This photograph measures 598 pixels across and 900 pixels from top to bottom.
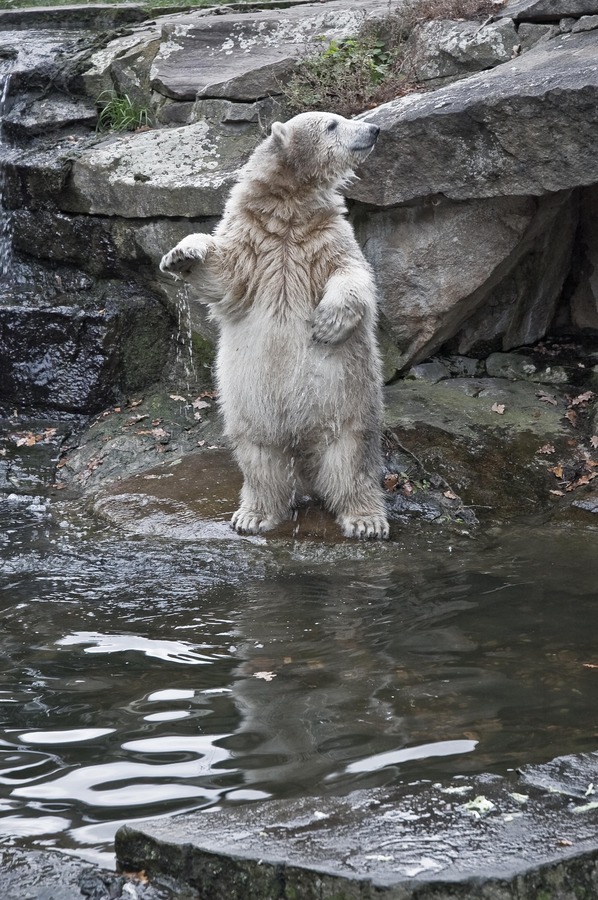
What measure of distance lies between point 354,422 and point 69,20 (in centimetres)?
685

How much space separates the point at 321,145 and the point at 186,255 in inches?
38.7

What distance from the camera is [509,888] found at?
256 centimetres

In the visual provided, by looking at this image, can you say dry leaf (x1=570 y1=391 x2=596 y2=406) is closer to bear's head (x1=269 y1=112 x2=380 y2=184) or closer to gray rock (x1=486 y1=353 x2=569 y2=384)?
gray rock (x1=486 y1=353 x2=569 y2=384)

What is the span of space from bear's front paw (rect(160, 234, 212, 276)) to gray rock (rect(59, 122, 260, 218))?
2.03m

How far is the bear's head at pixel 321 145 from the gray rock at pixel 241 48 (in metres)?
2.51

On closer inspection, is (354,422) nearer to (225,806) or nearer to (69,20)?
(225,806)

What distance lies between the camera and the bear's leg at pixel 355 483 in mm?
6043

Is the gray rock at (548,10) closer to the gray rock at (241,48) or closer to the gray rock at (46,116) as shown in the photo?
the gray rock at (241,48)

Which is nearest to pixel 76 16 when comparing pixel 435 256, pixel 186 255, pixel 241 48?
pixel 241 48

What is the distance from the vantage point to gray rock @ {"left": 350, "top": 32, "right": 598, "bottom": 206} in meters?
6.45

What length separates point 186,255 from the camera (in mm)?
5574

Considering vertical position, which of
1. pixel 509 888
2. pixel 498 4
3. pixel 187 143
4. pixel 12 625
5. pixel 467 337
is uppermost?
pixel 498 4

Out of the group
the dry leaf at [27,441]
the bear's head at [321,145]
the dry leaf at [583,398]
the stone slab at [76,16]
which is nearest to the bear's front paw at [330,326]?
the bear's head at [321,145]

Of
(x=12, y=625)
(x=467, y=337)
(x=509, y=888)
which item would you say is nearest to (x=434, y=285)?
(x=467, y=337)
